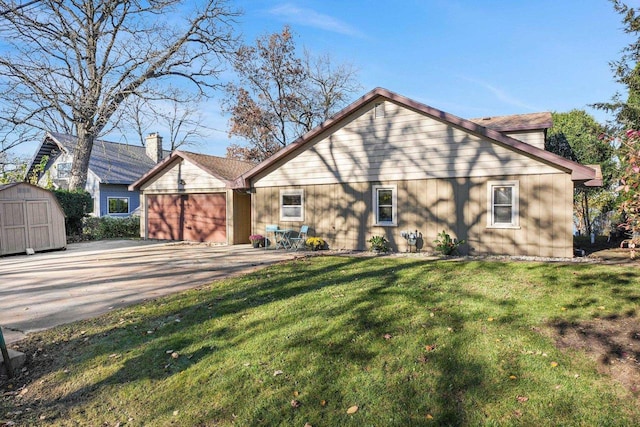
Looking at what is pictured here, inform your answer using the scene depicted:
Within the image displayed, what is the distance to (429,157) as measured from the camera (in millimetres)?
12078

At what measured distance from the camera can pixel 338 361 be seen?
426cm

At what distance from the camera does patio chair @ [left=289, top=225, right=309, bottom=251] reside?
13969 mm

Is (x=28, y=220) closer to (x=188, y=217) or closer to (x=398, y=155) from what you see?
(x=188, y=217)

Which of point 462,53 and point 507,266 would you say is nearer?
point 507,266

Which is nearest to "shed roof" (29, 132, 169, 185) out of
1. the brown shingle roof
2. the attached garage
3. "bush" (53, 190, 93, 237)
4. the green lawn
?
"bush" (53, 190, 93, 237)

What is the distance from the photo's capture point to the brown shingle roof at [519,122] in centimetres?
1354

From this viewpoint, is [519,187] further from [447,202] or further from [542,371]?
[542,371]

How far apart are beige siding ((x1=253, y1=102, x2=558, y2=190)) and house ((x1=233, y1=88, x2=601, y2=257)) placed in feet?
0.10

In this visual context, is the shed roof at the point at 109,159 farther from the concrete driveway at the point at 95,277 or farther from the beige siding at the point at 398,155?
the beige siding at the point at 398,155

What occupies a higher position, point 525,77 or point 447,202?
point 525,77

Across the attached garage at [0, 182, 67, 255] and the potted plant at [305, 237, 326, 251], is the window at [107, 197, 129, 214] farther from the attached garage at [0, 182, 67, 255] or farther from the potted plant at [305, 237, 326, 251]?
the potted plant at [305, 237, 326, 251]

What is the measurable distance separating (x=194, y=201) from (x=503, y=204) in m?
13.3

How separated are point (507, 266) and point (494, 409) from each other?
6226 millimetres

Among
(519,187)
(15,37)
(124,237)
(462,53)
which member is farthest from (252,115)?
(519,187)
